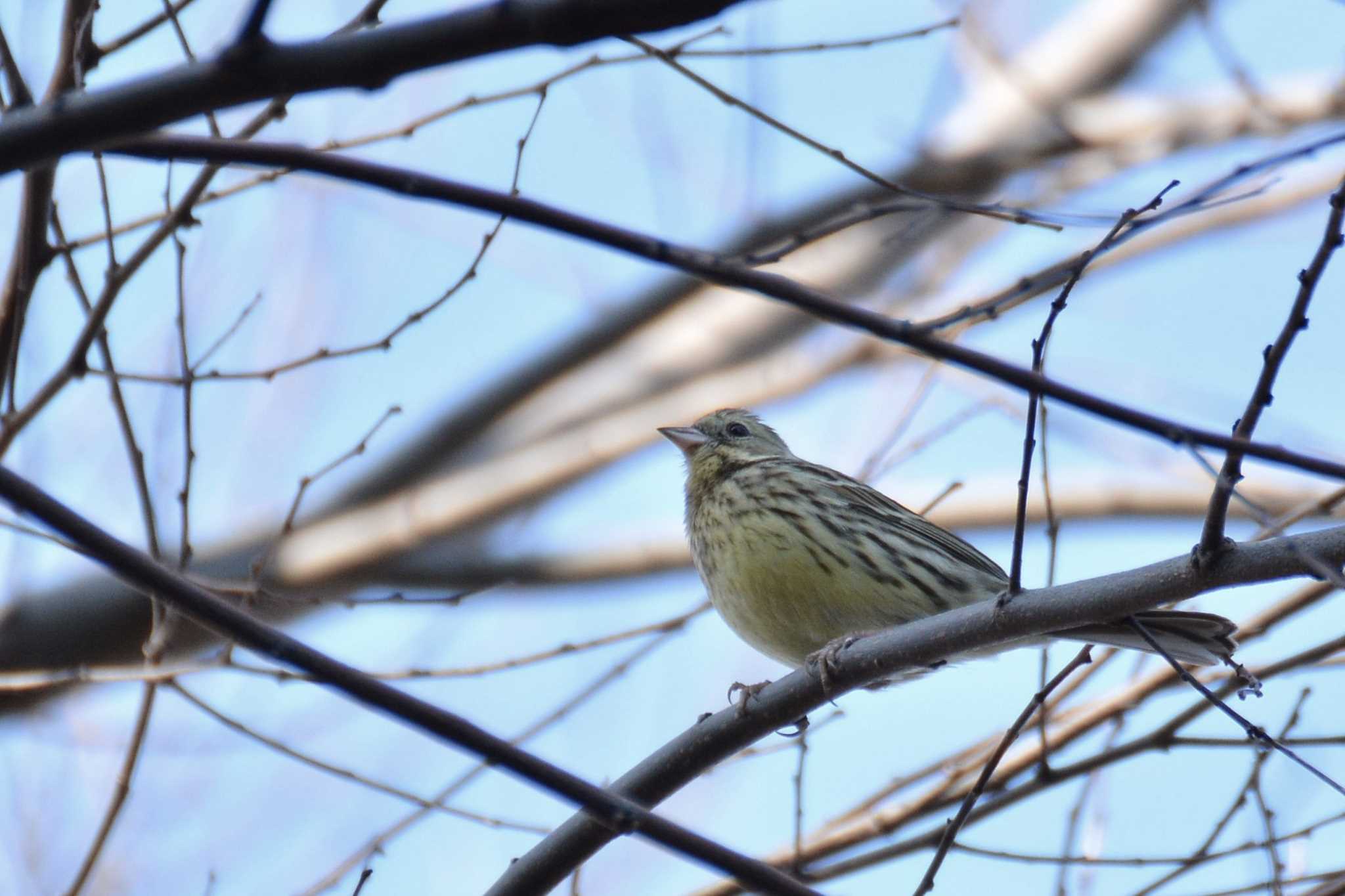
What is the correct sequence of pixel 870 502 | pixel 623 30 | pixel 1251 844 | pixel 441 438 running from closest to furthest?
pixel 623 30 → pixel 1251 844 → pixel 870 502 → pixel 441 438

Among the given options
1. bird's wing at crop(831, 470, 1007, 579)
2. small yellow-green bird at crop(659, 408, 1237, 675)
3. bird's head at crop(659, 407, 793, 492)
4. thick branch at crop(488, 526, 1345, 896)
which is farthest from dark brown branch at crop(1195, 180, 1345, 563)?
bird's head at crop(659, 407, 793, 492)

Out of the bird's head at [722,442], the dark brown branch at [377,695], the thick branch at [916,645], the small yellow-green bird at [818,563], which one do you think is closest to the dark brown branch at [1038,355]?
the thick branch at [916,645]

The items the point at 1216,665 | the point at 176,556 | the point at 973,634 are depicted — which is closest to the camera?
the point at 973,634

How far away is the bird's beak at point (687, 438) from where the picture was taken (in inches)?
304

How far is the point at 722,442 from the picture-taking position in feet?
25.2

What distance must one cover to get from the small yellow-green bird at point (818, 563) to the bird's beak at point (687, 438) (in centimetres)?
72

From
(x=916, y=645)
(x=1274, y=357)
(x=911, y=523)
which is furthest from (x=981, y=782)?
(x=911, y=523)

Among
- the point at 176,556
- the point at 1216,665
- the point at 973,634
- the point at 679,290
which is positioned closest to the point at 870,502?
the point at 1216,665

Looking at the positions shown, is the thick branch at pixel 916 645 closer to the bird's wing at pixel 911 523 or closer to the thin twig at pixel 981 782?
the thin twig at pixel 981 782

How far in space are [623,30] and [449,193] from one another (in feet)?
1.32

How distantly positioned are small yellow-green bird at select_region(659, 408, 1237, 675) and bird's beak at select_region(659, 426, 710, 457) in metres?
0.72

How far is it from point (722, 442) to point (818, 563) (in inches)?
64.5

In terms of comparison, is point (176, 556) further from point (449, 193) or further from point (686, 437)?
point (449, 193)

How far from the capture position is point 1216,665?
5.04 metres
